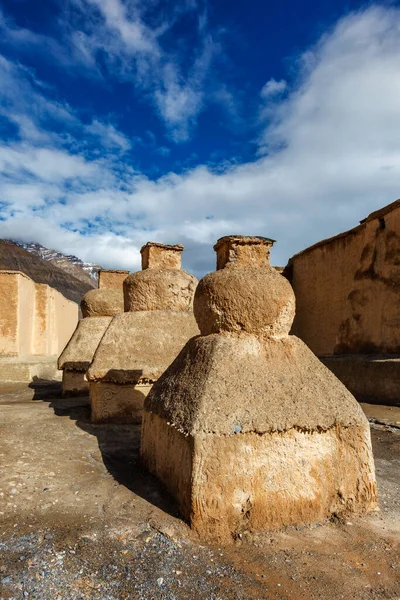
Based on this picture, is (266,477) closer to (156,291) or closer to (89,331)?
(156,291)

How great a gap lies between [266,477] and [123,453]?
1.63m

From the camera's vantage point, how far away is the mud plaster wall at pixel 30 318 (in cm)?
1124

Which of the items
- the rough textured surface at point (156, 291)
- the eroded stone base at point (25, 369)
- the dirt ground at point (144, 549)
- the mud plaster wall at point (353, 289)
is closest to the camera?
the dirt ground at point (144, 549)

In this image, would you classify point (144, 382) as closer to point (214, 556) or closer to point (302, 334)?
point (214, 556)

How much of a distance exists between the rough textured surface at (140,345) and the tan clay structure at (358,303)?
11.2ft

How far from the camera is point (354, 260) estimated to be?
8.13 m

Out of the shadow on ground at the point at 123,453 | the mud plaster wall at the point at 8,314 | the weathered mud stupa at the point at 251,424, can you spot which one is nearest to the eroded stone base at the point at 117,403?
the shadow on ground at the point at 123,453

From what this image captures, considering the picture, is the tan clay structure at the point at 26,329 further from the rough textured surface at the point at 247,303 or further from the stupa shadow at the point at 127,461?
the rough textured surface at the point at 247,303

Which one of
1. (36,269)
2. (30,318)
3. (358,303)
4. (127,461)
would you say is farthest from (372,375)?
(36,269)

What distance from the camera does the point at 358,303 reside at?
798 centimetres

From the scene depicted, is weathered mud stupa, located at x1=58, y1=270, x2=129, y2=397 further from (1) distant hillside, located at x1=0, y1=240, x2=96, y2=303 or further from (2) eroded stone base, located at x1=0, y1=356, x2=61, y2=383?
(1) distant hillside, located at x1=0, y1=240, x2=96, y2=303

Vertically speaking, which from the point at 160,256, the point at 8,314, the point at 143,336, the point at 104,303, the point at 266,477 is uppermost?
the point at 160,256

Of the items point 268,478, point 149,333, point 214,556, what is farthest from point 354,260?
point 214,556

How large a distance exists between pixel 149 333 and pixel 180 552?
333cm
